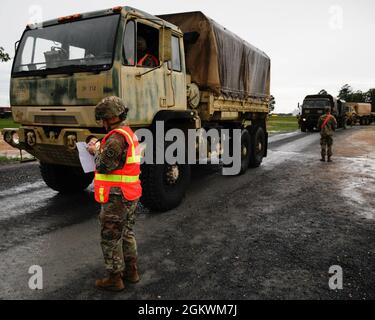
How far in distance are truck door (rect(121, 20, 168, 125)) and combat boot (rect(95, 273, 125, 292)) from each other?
222cm

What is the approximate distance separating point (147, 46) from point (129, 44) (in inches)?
17.9

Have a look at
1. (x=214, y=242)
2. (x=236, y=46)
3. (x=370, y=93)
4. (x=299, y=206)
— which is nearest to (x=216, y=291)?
(x=214, y=242)

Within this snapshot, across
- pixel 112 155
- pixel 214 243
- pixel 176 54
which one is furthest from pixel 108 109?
pixel 176 54

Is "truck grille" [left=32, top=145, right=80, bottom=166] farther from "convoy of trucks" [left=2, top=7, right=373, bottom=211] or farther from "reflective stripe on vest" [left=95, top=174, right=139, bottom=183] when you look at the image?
"reflective stripe on vest" [left=95, top=174, right=139, bottom=183]

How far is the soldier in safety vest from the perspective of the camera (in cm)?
290

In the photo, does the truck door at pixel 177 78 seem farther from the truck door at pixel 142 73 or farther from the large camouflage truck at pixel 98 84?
the truck door at pixel 142 73

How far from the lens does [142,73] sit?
481 centimetres

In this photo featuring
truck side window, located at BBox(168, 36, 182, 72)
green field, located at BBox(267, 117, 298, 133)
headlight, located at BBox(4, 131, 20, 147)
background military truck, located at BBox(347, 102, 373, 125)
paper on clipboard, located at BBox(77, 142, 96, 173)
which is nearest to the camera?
paper on clipboard, located at BBox(77, 142, 96, 173)

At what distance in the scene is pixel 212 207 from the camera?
5801mm

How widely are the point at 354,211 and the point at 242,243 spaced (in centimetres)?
247

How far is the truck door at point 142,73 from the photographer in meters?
4.63

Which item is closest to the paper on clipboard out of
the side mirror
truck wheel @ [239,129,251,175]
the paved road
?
the paved road

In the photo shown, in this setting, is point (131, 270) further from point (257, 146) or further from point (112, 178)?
point (257, 146)

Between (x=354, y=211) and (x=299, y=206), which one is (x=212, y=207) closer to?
(x=299, y=206)
